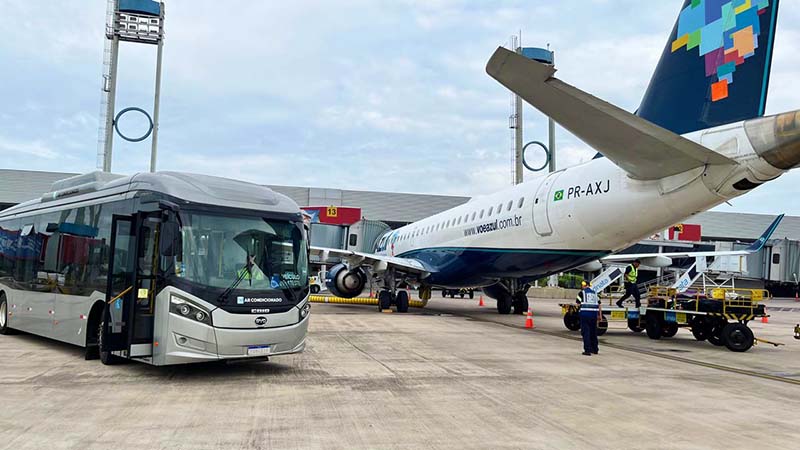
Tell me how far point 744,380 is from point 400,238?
61.0 feet

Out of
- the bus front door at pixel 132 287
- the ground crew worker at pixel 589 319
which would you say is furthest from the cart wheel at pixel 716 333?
the bus front door at pixel 132 287

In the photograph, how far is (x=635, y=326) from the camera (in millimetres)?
16484

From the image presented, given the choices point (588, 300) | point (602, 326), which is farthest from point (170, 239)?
point (602, 326)

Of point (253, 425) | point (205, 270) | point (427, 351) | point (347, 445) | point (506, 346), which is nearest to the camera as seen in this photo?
point (347, 445)

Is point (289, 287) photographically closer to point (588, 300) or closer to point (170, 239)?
point (170, 239)

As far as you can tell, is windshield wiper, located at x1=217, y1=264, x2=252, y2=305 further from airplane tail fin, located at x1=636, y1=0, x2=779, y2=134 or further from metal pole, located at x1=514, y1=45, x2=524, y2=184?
metal pole, located at x1=514, y1=45, x2=524, y2=184

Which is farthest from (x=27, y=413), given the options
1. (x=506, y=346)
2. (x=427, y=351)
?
(x=506, y=346)

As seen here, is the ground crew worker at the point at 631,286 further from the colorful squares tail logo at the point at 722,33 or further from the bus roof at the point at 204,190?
the bus roof at the point at 204,190

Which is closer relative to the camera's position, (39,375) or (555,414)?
(555,414)

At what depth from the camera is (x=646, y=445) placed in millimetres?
5598

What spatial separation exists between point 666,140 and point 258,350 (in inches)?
284

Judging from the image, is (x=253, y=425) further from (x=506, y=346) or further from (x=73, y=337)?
(x=506, y=346)

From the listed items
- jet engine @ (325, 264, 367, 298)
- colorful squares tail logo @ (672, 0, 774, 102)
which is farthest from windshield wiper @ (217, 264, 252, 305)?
jet engine @ (325, 264, 367, 298)

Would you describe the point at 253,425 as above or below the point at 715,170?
below
